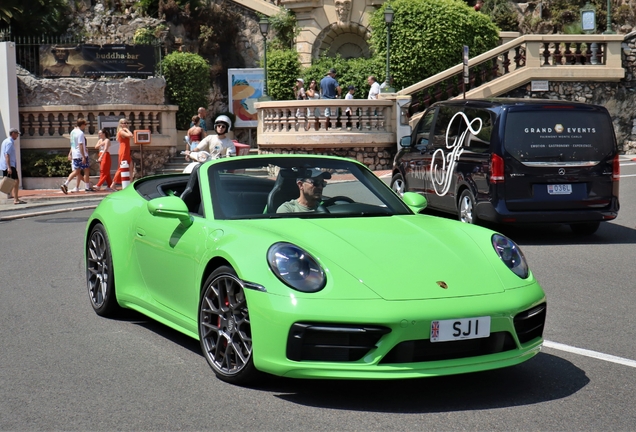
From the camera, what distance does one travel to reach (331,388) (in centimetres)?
556

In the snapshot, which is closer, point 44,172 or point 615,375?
point 615,375

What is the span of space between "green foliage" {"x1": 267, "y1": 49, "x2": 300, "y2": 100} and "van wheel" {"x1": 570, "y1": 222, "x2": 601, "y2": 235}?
72.7 feet

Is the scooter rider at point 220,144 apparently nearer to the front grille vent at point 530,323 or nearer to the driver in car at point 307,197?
the driver in car at point 307,197

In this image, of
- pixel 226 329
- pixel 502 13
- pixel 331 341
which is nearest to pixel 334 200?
pixel 226 329

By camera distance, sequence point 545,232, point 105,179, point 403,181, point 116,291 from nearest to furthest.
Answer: point 116,291 → point 545,232 → point 403,181 → point 105,179

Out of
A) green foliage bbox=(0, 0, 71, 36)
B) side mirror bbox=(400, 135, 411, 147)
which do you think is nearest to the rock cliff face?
green foliage bbox=(0, 0, 71, 36)

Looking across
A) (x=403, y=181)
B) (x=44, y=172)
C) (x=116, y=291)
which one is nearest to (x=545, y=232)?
(x=403, y=181)

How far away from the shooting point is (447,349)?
5203 millimetres

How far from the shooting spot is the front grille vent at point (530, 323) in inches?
214

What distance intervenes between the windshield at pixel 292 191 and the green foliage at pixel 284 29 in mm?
32687

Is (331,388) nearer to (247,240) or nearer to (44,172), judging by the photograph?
(247,240)

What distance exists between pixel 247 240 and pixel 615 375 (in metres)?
2.34

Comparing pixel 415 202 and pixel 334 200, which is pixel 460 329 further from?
→ pixel 415 202

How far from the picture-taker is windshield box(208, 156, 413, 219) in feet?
21.1
